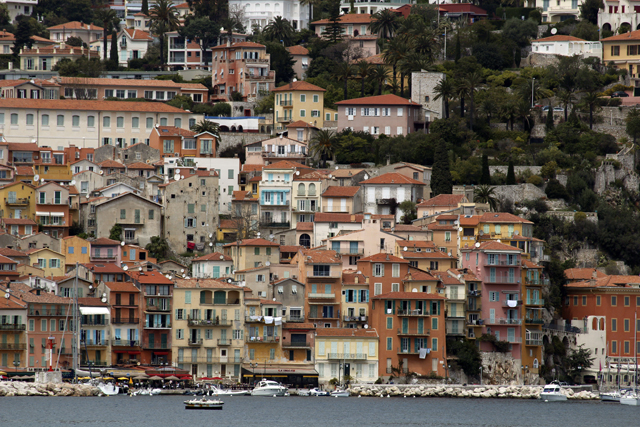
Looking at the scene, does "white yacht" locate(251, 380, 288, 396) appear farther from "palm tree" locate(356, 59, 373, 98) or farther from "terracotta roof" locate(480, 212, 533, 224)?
"palm tree" locate(356, 59, 373, 98)

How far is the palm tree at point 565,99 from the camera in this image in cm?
11650

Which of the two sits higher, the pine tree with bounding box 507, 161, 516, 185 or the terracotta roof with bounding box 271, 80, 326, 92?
the terracotta roof with bounding box 271, 80, 326, 92

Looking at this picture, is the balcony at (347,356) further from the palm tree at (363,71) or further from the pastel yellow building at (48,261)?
the palm tree at (363,71)

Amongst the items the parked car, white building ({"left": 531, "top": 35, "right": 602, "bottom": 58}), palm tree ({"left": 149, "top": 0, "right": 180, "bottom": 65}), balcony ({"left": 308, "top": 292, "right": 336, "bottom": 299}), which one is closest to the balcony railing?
balcony ({"left": 308, "top": 292, "right": 336, "bottom": 299})

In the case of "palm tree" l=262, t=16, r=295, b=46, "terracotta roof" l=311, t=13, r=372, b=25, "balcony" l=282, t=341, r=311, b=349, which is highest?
"terracotta roof" l=311, t=13, r=372, b=25

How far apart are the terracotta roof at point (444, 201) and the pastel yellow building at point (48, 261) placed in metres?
26.2

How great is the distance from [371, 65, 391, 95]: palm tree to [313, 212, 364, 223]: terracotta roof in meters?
26.1

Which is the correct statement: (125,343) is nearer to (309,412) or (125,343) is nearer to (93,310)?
(93,310)

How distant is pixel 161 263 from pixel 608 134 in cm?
4003

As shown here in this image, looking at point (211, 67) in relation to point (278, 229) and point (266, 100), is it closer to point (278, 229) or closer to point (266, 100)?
point (266, 100)

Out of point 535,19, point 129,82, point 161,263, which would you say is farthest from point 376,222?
point 535,19

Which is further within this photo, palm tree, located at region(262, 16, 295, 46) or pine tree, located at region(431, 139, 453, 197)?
palm tree, located at region(262, 16, 295, 46)

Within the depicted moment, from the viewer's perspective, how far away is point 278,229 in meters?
105

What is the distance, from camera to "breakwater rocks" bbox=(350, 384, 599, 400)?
86.6m
